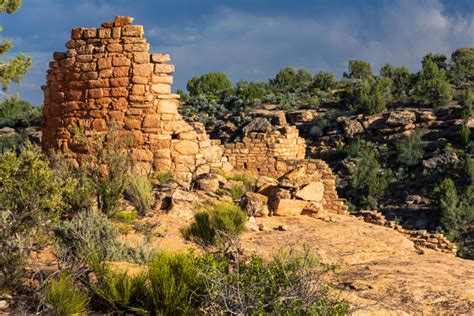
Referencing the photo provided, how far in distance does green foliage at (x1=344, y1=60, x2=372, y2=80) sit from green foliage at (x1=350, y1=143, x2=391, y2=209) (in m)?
26.4

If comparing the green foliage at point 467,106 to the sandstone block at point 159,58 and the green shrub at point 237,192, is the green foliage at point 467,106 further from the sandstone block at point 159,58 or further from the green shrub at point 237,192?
the sandstone block at point 159,58

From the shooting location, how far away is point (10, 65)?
1086 centimetres

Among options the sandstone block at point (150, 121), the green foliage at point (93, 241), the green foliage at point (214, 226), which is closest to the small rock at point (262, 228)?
the green foliage at point (214, 226)

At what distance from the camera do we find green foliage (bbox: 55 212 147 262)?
6.00 m

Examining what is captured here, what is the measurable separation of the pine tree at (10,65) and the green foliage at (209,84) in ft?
118

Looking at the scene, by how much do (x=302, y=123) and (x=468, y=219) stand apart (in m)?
14.5

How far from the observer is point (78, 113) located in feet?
34.2

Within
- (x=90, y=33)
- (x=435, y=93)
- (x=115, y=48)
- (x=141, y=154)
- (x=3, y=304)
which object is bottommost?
(x=3, y=304)

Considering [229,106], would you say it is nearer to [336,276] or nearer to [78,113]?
[78,113]

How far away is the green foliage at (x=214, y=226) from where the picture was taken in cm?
736

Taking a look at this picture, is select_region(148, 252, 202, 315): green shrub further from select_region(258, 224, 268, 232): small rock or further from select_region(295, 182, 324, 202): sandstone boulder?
select_region(295, 182, 324, 202): sandstone boulder

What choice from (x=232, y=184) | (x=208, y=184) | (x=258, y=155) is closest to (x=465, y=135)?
(x=258, y=155)

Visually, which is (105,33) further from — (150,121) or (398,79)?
(398,79)

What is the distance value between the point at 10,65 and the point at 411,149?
2405 cm
